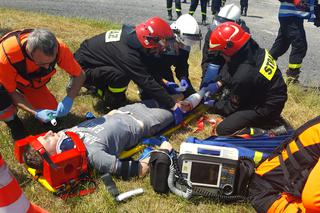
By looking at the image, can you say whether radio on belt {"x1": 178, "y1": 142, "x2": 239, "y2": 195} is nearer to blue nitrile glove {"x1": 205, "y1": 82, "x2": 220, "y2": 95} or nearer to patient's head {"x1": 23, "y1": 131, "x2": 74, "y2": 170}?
patient's head {"x1": 23, "y1": 131, "x2": 74, "y2": 170}

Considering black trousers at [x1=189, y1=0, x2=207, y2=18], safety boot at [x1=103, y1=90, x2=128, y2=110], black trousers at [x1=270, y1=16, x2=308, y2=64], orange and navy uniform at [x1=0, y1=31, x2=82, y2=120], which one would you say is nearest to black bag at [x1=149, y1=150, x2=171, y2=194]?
orange and navy uniform at [x1=0, y1=31, x2=82, y2=120]

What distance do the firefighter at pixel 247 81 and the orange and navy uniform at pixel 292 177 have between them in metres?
1.28

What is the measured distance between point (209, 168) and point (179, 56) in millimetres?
2258

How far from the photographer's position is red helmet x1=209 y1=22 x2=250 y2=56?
4.23 m

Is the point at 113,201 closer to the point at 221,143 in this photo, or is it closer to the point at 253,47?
the point at 221,143

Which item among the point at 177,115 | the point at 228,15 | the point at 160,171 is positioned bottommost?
the point at 177,115

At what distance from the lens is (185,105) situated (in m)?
4.65

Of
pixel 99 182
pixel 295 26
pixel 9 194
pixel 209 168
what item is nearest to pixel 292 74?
pixel 295 26

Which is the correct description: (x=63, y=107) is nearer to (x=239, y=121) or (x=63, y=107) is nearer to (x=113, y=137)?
(x=113, y=137)

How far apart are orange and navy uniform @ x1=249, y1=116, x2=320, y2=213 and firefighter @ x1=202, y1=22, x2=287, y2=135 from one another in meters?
1.28

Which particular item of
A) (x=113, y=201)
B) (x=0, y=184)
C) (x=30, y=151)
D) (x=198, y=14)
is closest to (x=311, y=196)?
(x=113, y=201)

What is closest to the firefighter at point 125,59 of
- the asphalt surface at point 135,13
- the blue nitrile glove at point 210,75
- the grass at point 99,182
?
the grass at point 99,182

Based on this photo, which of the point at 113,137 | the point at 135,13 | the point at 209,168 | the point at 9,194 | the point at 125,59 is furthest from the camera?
the point at 135,13

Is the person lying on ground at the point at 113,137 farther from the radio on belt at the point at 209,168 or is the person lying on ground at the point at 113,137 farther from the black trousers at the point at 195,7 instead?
the black trousers at the point at 195,7
